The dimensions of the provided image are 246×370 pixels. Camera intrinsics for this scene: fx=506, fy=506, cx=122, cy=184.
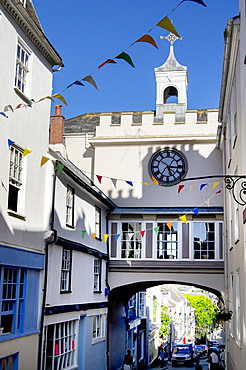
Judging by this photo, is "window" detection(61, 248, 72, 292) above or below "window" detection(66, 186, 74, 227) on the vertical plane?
below

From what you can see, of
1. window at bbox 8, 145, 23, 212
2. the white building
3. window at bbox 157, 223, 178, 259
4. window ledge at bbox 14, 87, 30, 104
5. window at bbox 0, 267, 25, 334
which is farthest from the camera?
window at bbox 157, 223, 178, 259

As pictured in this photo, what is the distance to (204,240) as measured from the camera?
21156 mm

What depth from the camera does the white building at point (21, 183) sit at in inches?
478

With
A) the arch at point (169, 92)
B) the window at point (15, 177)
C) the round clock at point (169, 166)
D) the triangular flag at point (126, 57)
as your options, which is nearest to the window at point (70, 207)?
the window at point (15, 177)

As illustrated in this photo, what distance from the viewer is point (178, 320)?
229ft

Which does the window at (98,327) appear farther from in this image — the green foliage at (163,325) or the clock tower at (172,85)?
the green foliage at (163,325)

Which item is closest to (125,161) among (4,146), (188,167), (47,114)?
(188,167)

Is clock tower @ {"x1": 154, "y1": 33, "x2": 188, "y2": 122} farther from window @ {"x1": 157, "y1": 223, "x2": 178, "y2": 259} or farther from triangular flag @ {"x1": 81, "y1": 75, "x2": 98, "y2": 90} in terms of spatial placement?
triangular flag @ {"x1": 81, "y1": 75, "x2": 98, "y2": 90}

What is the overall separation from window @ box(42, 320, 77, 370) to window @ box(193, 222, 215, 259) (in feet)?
21.4

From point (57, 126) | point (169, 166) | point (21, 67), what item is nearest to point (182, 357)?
point (169, 166)

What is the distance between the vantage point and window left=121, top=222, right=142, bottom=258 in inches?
850

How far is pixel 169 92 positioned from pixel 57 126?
22.3 feet

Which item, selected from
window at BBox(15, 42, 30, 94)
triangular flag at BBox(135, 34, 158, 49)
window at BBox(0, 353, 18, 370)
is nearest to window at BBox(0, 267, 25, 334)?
window at BBox(0, 353, 18, 370)

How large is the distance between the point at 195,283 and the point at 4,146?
38.3 ft
